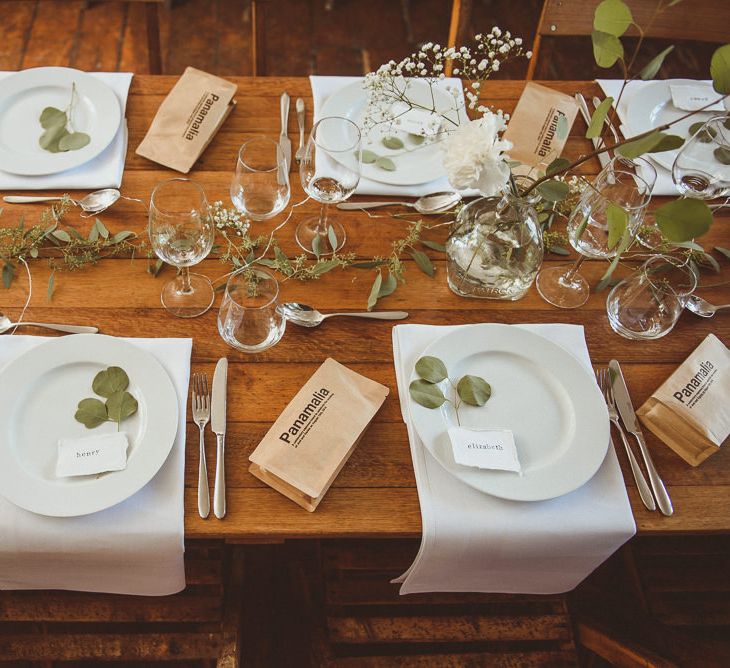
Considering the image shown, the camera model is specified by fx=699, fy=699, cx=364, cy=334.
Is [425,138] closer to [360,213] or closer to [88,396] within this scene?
[360,213]

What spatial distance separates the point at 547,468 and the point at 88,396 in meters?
0.77

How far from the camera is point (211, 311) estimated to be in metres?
1.33

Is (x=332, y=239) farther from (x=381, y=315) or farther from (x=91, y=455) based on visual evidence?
(x=91, y=455)

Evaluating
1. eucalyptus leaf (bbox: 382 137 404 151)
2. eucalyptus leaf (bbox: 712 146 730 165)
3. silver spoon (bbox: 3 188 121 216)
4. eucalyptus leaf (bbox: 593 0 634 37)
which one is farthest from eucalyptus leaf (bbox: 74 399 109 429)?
eucalyptus leaf (bbox: 712 146 730 165)

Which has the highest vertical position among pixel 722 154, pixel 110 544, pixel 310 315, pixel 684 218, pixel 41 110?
pixel 684 218

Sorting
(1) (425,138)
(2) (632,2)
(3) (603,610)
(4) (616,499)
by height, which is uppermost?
(2) (632,2)

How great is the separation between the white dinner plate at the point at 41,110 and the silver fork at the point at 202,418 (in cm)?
59

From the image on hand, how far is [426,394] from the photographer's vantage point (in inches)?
46.9

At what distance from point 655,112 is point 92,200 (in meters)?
1.32

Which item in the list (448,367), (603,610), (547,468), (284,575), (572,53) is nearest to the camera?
(547,468)

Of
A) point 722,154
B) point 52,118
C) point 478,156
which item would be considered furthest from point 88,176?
point 722,154

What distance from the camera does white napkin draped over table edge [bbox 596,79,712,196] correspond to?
1.57 m

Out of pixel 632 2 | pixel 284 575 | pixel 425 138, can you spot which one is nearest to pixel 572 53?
pixel 632 2

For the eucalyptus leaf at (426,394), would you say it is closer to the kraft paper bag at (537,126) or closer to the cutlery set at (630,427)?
the cutlery set at (630,427)
